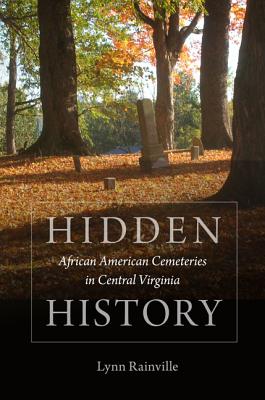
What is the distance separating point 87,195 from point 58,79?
21.9 feet

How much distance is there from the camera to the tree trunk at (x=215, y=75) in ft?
61.5

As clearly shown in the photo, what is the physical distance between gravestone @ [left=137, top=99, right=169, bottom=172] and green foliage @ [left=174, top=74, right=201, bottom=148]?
3475 cm

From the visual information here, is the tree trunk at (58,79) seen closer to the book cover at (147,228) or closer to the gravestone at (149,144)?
the book cover at (147,228)

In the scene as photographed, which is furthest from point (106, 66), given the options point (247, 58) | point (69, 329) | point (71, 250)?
point (69, 329)

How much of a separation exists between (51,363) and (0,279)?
2088 millimetres

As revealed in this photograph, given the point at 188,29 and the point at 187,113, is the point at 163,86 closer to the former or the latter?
the point at 188,29

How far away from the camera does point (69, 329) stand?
12.9 ft

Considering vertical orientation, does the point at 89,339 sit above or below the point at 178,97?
below

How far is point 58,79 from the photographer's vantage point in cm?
1588

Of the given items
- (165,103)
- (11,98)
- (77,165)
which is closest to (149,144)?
(77,165)

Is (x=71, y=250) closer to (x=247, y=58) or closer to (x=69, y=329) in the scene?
(x=69, y=329)

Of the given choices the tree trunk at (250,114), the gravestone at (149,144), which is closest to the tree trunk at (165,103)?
the gravestone at (149,144)

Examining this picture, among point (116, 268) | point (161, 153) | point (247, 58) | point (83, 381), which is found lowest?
point (83, 381)

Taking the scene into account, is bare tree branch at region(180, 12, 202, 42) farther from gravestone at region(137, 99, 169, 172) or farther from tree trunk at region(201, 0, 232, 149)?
gravestone at region(137, 99, 169, 172)
